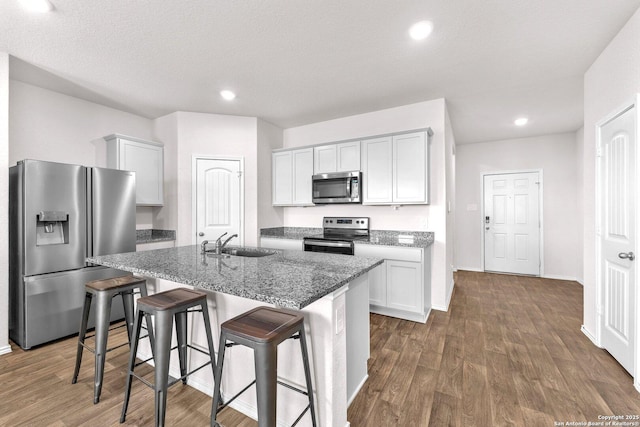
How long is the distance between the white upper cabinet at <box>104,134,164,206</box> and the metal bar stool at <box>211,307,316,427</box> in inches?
→ 123

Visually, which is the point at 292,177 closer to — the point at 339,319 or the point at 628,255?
the point at 339,319

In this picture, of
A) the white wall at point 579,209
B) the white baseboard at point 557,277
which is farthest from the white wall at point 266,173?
the white wall at point 579,209

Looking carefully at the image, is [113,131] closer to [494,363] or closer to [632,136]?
[494,363]

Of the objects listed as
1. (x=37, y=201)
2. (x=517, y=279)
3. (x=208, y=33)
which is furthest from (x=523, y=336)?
(x=37, y=201)

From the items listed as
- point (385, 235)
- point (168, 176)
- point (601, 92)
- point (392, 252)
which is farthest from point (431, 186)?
point (168, 176)

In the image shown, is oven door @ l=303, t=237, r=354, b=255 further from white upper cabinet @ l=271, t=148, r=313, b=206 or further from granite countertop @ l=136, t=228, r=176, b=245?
granite countertop @ l=136, t=228, r=176, b=245

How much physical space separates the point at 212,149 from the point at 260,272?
9.96ft

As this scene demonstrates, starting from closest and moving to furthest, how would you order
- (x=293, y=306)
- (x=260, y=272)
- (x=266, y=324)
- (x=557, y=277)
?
(x=293, y=306)
(x=266, y=324)
(x=260, y=272)
(x=557, y=277)

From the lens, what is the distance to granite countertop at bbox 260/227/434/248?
325cm

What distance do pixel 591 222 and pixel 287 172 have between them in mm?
3619

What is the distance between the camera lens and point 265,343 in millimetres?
1184

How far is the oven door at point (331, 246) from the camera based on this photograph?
344 centimetres

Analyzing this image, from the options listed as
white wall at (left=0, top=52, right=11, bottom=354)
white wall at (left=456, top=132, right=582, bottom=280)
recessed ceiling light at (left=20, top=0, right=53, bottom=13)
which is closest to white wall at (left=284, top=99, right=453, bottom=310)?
white wall at (left=456, top=132, right=582, bottom=280)

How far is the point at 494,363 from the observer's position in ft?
7.43
